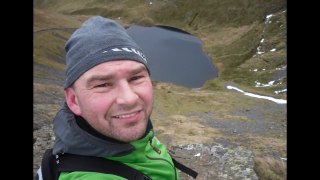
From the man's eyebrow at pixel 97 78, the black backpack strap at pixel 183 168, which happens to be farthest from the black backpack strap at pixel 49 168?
the black backpack strap at pixel 183 168

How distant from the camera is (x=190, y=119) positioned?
2756 cm

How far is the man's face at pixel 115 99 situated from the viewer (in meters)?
2.63

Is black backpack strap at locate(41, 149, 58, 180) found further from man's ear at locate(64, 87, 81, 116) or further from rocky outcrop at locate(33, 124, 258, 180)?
rocky outcrop at locate(33, 124, 258, 180)

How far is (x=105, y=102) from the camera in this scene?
8.62 feet

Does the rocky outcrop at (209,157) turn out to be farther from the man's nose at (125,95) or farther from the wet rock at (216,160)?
the man's nose at (125,95)

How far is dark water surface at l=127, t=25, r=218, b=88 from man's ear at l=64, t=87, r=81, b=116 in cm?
4705

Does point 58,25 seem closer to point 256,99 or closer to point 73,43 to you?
point 256,99

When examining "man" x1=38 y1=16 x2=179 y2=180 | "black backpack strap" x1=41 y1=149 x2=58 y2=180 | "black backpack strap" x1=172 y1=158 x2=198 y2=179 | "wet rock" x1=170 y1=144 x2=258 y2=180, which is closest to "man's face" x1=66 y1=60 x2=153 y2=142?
"man" x1=38 y1=16 x2=179 y2=180

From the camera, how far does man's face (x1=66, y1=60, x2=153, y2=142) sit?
104 inches

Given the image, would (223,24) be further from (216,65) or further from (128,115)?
(128,115)

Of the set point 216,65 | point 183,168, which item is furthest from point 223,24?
point 183,168
